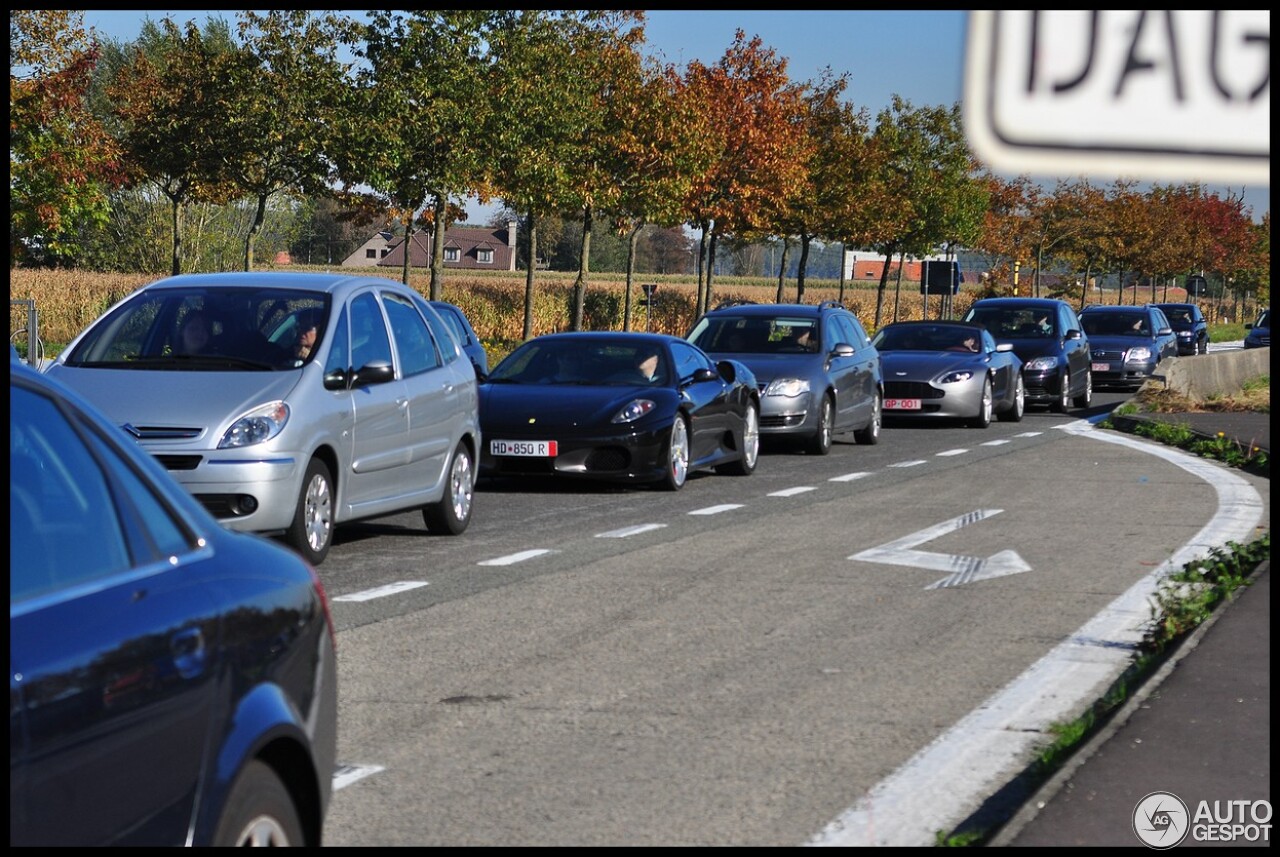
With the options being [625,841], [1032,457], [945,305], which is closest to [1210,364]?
[1032,457]

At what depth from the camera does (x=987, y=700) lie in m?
7.10

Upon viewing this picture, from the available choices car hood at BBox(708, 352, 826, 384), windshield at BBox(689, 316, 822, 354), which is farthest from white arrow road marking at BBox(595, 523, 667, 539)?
windshield at BBox(689, 316, 822, 354)

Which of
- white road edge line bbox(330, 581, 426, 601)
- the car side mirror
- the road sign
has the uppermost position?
the road sign

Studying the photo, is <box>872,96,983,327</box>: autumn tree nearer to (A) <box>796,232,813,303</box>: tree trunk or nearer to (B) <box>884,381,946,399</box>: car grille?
(A) <box>796,232,813,303</box>: tree trunk

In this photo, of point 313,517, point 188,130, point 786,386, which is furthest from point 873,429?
point 188,130

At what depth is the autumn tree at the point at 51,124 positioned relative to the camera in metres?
28.5

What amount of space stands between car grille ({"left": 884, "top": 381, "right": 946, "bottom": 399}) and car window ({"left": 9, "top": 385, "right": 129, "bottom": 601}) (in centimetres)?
2216

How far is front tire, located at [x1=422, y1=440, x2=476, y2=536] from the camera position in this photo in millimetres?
12297

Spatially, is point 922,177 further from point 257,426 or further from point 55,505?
point 55,505

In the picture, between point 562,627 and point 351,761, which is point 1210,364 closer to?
point 562,627

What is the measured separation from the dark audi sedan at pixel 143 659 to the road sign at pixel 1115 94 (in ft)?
5.67

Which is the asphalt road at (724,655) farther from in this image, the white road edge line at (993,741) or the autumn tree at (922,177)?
the autumn tree at (922,177)

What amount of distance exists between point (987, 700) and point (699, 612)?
2373 mm

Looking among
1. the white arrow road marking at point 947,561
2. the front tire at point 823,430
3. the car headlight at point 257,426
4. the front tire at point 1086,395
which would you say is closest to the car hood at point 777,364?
the front tire at point 823,430
